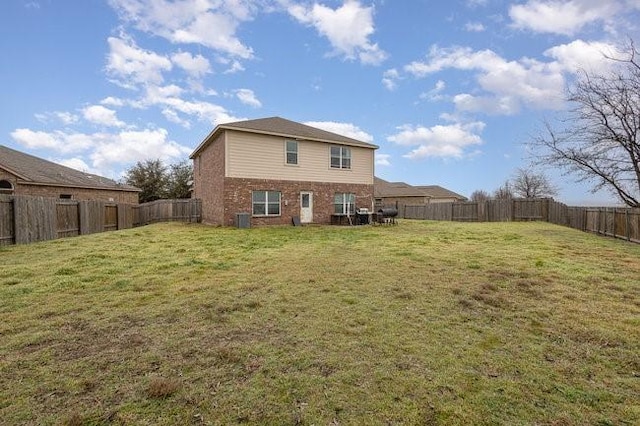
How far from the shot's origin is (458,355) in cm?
354

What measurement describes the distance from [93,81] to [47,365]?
62.2ft

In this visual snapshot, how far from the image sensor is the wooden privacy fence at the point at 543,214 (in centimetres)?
1470

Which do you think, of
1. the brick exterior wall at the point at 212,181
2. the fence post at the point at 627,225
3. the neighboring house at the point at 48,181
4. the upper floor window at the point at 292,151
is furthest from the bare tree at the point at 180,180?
the fence post at the point at 627,225

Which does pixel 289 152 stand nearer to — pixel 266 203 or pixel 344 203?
pixel 266 203

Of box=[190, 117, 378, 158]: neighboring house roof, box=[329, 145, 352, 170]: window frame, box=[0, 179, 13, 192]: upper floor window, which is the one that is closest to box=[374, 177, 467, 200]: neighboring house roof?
box=[329, 145, 352, 170]: window frame

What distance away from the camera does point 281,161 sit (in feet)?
62.0

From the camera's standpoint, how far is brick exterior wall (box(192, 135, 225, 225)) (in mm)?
17883

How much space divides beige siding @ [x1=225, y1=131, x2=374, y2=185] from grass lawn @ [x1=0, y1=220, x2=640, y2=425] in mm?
10745

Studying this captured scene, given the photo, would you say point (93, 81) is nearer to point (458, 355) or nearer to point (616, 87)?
point (458, 355)

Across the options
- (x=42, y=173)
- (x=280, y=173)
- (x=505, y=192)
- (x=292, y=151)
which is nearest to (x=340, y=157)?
(x=292, y=151)

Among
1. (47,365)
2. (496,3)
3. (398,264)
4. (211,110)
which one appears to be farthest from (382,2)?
(47,365)

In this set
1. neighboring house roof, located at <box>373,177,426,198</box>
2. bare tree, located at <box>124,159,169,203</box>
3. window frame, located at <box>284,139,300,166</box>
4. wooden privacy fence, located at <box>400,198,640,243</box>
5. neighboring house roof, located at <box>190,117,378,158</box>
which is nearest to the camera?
wooden privacy fence, located at <box>400,198,640,243</box>

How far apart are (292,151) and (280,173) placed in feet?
5.11

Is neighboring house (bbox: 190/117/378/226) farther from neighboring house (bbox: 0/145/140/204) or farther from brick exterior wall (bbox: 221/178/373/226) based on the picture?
neighboring house (bbox: 0/145/140/204)
